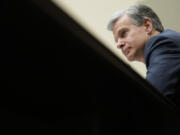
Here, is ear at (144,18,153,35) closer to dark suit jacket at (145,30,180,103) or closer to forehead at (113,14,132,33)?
forehead at (113,14,132,33)

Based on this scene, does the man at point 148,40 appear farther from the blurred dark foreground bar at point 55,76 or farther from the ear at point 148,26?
the blurred dark foreground bar at point 55,76

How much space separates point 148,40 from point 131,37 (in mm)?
305

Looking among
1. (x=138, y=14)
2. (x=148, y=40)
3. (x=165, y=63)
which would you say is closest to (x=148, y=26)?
(x=138, y=14)

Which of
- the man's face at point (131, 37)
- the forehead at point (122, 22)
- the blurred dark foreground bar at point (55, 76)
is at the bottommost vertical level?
the blurred dark foreground bar at point (55, 76)

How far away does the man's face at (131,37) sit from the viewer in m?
1.03

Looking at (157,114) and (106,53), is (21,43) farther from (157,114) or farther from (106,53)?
(157,114)

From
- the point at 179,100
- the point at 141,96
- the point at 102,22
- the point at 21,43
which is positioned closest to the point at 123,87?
the point at 141,96

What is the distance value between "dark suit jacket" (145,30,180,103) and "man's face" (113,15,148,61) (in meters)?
Result: 0.31

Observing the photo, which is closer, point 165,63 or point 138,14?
point 165,63

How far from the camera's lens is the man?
0.60m

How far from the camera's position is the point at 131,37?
41.1 inches

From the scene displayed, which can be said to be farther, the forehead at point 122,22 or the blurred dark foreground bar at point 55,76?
the forehead at point 122,22

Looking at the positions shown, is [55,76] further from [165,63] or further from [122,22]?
[122,22]

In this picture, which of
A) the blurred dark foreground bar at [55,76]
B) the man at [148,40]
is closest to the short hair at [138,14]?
the man at [148,40]
